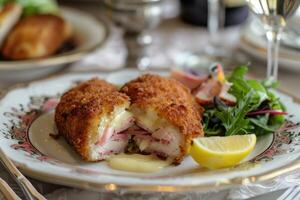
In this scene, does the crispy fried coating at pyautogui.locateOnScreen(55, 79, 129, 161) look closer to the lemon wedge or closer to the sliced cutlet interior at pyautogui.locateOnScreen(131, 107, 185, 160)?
the sliced cutlet interior at pyautogui.locateOnScreen(131, 107, 185, 160)

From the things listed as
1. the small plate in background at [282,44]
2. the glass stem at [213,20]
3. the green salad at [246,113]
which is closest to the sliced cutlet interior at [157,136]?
the green salad at [246,113]

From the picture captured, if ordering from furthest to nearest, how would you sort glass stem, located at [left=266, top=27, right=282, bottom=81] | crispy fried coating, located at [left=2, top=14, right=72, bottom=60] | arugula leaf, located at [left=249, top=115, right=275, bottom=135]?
crispy fried coating, located at [left=2, top=14, right=72, bottom=60]
glass stem, located at [left=266, top=27, right=282, bottom=81]
arugula leaf, located at [left=249, top=115, right=275, bottom=135]

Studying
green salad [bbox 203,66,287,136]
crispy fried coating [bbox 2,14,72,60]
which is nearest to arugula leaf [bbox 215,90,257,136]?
green salad [bbox 203,66,287,136]

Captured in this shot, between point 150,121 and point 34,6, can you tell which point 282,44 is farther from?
point 34,6

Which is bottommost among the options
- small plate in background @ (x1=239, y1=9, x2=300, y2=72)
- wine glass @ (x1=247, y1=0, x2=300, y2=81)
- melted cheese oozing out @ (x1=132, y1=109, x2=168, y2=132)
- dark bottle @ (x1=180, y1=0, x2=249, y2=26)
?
dark bottle @ (x1=180, y1=0, x2=249, y2=26)

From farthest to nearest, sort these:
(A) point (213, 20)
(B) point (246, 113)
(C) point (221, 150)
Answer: (A) point (213, 20) < (B) point (246, 113) < (C) point (221, 150)

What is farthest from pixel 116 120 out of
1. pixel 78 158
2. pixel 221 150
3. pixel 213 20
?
pixel 213 20

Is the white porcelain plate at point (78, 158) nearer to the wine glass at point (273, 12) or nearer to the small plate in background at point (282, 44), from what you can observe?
the wine glass at point (273, 12)
